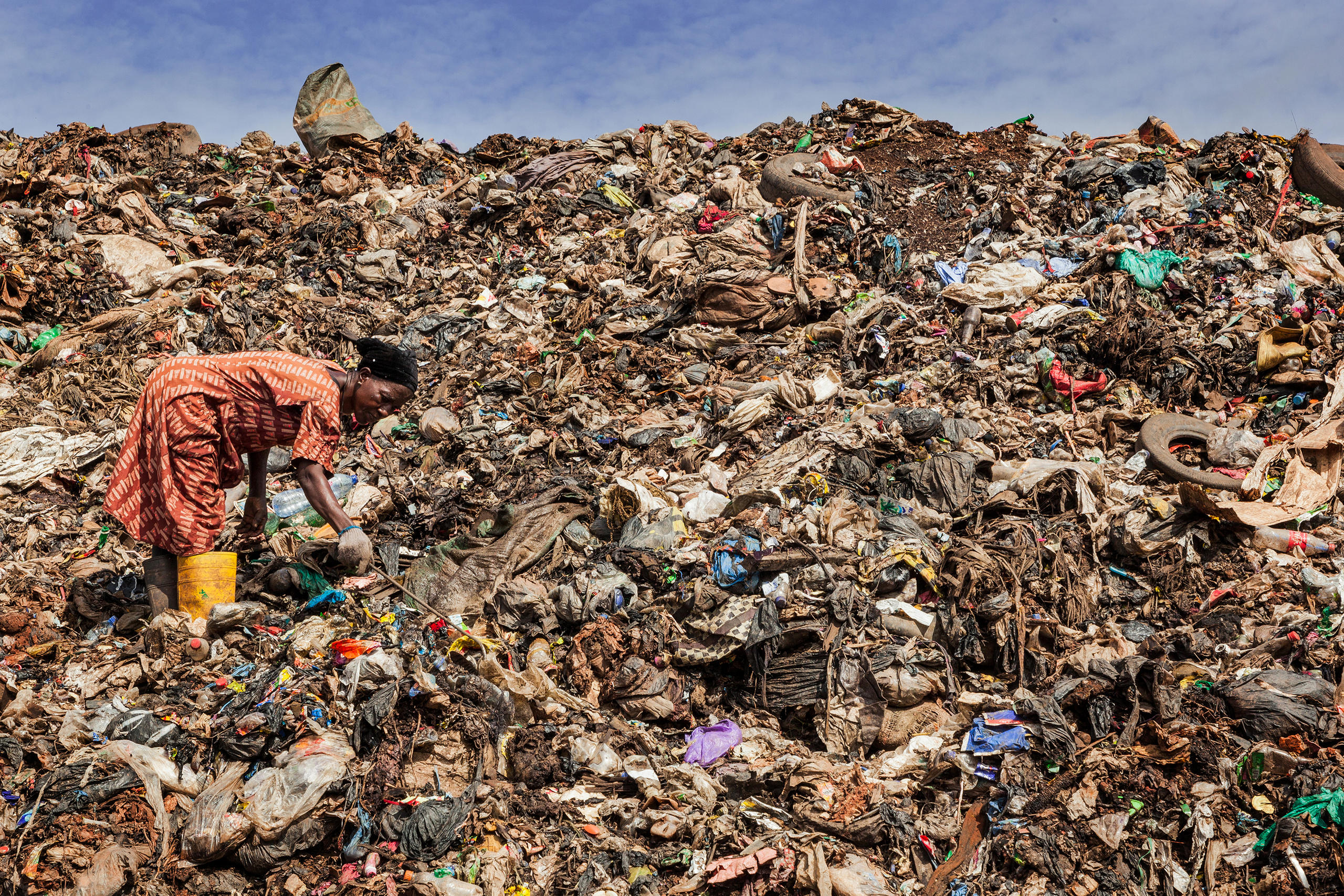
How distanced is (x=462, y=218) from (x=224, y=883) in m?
7.49

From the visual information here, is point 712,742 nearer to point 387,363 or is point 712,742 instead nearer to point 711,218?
point 387,363

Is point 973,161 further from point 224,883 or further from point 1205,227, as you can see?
point 224,883

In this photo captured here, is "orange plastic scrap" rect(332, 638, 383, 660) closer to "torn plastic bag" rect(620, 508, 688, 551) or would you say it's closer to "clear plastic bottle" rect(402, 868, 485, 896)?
"clear plastic bottle" rect(402, 868, 485, 896)

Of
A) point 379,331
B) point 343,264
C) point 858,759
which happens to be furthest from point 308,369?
point 343,264

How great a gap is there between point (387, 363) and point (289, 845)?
183cm

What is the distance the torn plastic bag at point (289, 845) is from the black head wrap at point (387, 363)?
1658 mm

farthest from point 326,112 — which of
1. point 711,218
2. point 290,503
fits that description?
point 290,503

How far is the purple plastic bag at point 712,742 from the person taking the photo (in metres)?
3.34

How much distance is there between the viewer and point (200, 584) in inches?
142

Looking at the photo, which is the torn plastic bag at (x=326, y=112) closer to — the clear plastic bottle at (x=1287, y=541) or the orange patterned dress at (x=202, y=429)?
the orange patterned dress at (x=202, y=429)

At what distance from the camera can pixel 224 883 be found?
2.59 m

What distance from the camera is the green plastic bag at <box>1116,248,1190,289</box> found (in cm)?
647

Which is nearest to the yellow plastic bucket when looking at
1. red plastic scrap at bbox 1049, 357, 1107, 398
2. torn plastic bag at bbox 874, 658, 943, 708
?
torn plastic bag at bbox 874, 658, 943, 708

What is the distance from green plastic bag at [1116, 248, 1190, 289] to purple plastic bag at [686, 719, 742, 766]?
502cm
